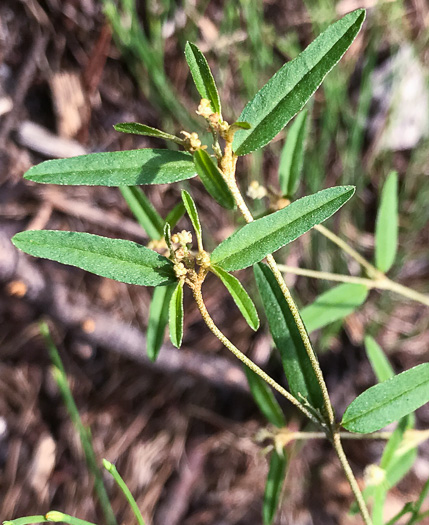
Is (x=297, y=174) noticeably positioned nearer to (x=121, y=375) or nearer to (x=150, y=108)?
(x=150, y=108)

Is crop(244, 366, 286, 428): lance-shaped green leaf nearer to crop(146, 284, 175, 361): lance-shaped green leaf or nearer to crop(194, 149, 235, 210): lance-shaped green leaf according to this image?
crop(146, 284, 175, 361): lance-shaped green leaf

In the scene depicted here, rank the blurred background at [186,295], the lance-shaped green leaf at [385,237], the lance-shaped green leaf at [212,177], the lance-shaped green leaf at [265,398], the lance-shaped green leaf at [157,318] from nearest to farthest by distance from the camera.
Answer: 1. the lance-shaped green leaf at [212,177]
2. the lance-shaped green leaf at [157,318]
3. the lance-shaped green leaf at [265,398]
4. the lance-shaped green leaf at [385,237]
5. the blurred background at [186,295]

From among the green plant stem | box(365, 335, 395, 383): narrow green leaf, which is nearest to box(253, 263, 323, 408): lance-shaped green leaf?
the green plant stem

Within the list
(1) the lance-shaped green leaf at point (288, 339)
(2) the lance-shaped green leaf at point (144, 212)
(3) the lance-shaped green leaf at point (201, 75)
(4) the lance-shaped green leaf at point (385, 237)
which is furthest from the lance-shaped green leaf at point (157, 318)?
→ (4) the lance-shaped green leaf at point (385, 237)

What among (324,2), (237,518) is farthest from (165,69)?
(237,518)

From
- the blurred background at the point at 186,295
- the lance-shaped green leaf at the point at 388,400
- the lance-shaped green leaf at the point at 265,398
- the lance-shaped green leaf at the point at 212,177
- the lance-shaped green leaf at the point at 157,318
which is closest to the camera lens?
the lance-shaped green leaf at the point at 212,177

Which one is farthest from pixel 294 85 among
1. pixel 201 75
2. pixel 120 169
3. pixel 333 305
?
pixel 333 305

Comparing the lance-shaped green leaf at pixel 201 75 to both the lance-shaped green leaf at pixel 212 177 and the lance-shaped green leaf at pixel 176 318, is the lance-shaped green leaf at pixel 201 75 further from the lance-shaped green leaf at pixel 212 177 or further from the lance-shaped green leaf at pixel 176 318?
the lance-shaped green leaf at pixel 176 318
